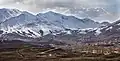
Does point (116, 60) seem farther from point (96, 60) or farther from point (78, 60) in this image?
point (78, 60)

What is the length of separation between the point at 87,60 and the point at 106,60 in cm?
1338

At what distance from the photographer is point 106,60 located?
19450cm

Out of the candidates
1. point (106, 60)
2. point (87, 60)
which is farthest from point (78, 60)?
point (106, 60)

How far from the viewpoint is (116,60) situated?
7598 inches

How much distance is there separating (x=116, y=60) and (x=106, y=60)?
6778 mm

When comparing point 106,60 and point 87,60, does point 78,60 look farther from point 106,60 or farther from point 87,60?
point 106,60

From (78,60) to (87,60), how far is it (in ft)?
21.0

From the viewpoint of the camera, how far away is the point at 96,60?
19612 centimetres

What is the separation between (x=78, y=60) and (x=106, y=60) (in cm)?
1975

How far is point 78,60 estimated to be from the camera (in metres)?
200

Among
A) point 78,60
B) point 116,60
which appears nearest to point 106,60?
point 116,60

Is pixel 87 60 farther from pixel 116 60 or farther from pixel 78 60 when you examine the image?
pixel 116 60

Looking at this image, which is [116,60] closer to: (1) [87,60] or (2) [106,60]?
(2) [106,60]

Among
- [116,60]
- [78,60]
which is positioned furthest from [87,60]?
[116,60]
